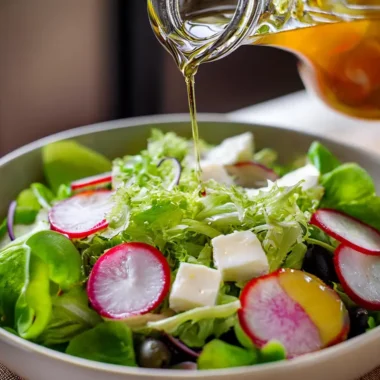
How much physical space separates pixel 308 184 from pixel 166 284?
1.16 feet

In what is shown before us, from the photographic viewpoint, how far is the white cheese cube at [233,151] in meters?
1.17

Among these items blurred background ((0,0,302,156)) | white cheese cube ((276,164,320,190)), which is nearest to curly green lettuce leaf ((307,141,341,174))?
white cheese cube ((276,164,320,190))

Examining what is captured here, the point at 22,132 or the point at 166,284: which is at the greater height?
the point at 166,284

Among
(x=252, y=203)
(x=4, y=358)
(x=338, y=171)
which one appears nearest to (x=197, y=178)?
(x=252, y=203)

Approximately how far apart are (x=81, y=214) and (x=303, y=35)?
0.44m

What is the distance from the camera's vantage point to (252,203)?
0.91 m

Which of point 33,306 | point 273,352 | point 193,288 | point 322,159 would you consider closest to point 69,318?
point 33,306

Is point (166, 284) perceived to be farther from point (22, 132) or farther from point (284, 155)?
point (22, 132)

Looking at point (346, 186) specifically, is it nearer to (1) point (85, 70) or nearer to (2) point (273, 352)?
(2) point (273, 352)

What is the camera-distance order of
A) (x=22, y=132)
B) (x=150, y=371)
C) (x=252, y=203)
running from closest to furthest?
(x=150, y=371) < (x=252, y=203) < (x=22, y=132)

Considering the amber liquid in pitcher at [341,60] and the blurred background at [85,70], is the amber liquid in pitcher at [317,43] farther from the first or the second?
the blurred background at [85,70]

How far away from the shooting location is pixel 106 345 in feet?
2.46

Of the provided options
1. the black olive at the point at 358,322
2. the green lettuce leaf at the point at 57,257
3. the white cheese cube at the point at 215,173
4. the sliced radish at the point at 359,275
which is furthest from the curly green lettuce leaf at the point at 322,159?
the green lettuce leaf at the point at 57,257

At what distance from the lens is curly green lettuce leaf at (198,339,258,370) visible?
694 millimetres
